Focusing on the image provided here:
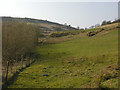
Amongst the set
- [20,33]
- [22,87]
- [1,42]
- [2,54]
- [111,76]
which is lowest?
[22,87]

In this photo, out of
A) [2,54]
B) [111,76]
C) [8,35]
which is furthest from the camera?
[8,35]

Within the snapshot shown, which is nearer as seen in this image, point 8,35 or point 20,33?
point 8,35

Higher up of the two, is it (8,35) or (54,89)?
(8,35)

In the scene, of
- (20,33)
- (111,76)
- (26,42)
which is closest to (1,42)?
(20,33)

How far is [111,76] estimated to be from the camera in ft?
54.4

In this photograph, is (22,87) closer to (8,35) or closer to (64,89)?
(64,89)

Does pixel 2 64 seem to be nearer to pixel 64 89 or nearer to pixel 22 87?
pixel 22 87

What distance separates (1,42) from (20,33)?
9.30 meters

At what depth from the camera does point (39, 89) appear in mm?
15977

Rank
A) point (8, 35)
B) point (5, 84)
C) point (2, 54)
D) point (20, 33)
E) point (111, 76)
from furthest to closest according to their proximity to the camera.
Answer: point (20, 33), point (8, 35), point (2, 54), point (5, 84), point (111, 76)

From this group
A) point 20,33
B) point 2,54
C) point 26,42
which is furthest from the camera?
point 26,42

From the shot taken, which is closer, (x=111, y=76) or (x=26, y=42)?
(x=111, y=76)

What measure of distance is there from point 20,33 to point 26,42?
14.2ft

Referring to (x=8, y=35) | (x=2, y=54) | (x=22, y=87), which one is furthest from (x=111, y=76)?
(x=8, y=35)
